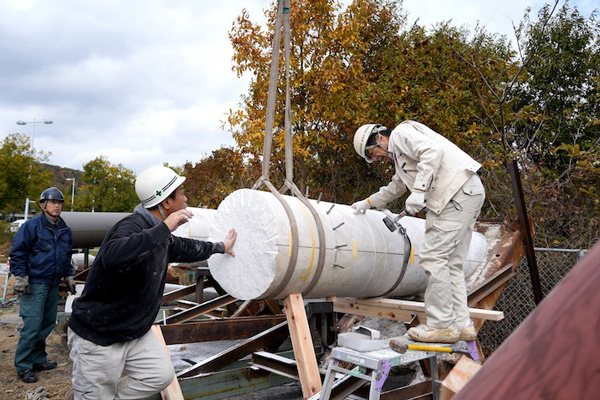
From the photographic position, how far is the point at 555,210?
802cm

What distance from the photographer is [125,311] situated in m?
3.64

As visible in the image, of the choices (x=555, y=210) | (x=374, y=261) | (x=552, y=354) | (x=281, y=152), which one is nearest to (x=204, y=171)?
(x=281, y=152)

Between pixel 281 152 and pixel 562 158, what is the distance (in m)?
6.57

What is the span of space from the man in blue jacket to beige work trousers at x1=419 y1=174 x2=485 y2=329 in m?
5.04

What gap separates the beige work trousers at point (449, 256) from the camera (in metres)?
4.10

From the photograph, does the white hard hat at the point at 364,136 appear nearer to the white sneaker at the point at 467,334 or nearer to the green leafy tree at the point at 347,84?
the white sneaker at the point at 467,334

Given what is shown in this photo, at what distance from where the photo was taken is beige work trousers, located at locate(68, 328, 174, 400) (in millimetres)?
3570

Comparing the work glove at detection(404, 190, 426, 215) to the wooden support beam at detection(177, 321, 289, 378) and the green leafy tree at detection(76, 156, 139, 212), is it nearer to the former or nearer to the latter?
the wooden support beam at detection(177, 321, 289, 378)

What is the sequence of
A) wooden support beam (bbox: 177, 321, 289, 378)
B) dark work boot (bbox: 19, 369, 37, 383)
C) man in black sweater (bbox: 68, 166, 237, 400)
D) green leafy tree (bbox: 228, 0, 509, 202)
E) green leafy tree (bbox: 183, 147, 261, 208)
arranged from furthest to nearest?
green leafy tree (bbox: 183, 147, 261, 208)
green leafy tree (bbox: 228, 0, 509, 202)
dark work boot (bbox: 19, 369, 37, 383)
wooden support beam (bbox: 177, 321, 289, 378)
man in black sweater (bbox: 68, 166, 237, 400)

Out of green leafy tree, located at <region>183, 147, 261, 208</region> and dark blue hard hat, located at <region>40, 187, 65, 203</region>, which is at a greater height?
green leafy tree, located at <region>183, 147, 261, 208</region>

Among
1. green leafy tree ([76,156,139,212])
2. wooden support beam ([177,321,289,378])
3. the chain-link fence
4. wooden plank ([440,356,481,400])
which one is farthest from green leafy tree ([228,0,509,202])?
green leafy tree ([76,156,139,212])

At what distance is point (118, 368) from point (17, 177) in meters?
29.2

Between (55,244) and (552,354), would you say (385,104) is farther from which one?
(552,354)

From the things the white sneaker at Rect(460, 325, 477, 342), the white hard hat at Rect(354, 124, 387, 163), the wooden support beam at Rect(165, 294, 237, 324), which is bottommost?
the wooden support beam at Rect(165, 294, 237, 324)
